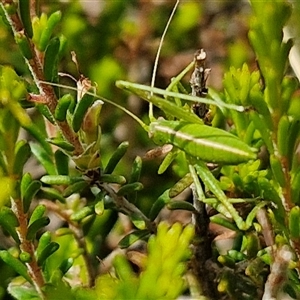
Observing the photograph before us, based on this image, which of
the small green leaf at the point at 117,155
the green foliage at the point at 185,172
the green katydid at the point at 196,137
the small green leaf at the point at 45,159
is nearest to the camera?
the green foliage at the point at 185,172

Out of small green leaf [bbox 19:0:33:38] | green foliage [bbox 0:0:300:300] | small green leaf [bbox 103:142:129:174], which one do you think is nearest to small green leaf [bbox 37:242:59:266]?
green foliage [bbox 0:0:300:300]

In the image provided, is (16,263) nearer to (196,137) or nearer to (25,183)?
(25,183)

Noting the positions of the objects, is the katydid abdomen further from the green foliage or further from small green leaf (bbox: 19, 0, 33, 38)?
small green leaf (bbox: 19, 0, 33, 38)

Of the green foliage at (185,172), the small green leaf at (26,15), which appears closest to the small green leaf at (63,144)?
the green foliage at (185,172)

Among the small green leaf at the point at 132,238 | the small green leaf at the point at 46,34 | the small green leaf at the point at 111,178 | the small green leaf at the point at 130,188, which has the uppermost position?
the small green leaf at the point at 46,34

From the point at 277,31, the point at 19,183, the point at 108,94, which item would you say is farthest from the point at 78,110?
the point at 108,94

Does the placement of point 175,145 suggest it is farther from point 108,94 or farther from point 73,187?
point 108,94

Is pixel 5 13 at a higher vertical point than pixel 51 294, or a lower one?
higher

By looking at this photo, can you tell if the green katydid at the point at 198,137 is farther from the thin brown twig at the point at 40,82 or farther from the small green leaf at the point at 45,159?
the small green leaf at the point at 45,159

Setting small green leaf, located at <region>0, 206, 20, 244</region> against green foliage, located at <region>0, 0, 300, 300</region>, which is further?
small green leaf, located at <region>0, 206, 20, 244</region>

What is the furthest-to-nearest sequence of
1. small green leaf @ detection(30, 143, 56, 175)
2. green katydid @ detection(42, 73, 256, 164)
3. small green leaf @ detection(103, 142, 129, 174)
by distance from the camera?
small green leaf @ detection(30, 143, 56, 175)
small green leaf @ detection(103, 142, 129, 174)
green katydid @ detection(42, 73, 256, 164)

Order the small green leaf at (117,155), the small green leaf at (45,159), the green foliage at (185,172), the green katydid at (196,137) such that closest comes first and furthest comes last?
the green foliage at (185,172) → the green katydid at (196,137) → the small green leaf at (117,155) → the small green leaf at (45,159)
